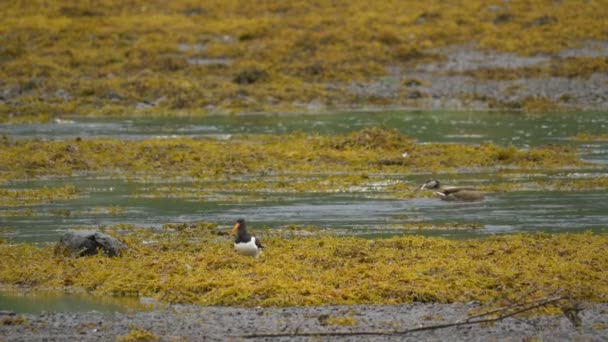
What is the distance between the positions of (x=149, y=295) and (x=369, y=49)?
33.1m

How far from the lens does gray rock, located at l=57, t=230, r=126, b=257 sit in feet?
42.0

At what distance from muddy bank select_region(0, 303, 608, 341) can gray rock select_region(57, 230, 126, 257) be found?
2308 millimetres

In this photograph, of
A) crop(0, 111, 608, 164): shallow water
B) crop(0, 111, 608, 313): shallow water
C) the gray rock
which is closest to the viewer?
Answer: the gray rock

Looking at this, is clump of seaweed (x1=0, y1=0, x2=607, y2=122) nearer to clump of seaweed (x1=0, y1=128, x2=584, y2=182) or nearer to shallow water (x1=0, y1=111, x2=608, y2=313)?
clump of seaweed (x1=0, y1=128, x2=584, y2=182)

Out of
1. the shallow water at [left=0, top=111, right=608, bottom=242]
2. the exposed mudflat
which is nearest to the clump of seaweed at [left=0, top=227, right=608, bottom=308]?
the shallow water at [left=0, top=111, right=608, bottom=242]

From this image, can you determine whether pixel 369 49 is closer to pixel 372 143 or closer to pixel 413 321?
pixel 372 143

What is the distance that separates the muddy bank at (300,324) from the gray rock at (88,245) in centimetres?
231

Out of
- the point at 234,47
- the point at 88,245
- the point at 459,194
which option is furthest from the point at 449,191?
the point at 234,47

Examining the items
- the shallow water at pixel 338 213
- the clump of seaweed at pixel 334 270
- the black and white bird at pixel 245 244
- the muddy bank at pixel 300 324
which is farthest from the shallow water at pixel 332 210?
the muddy bank at pixel 300 324

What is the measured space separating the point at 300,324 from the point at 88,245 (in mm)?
3824

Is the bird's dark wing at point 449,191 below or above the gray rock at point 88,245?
below

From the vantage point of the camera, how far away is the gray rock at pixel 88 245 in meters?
12.8

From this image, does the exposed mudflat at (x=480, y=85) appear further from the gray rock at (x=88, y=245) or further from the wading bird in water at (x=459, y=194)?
the gray rock at (x=88, y=245)

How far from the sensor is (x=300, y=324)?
9922 mm
